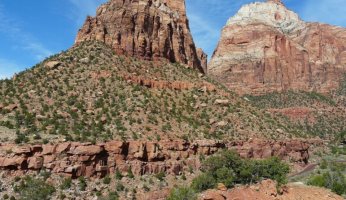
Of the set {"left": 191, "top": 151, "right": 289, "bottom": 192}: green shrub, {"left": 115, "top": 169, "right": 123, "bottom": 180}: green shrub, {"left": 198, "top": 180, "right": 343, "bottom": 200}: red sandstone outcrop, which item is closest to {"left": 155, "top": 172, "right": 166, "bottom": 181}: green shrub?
{"left": 115, "top": 169, "right": 123, "bottom": 180}: green shrub

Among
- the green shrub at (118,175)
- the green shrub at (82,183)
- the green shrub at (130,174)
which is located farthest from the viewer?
the green shrub at (130,174)

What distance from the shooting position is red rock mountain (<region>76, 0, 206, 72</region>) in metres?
69.2

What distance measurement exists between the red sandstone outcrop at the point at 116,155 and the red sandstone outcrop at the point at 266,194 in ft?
48.5

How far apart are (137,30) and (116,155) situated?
105ft

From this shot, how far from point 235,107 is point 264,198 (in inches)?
1488

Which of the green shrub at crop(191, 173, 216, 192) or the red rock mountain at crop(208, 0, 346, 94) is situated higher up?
the red rock mountain at crop(208, 0, 346, 94)

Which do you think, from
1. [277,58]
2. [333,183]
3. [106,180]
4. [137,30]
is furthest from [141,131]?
[277,58]

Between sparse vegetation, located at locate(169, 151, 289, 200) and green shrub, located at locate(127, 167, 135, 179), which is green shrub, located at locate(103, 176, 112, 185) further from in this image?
sparse vegetation, located at locate(169, 151, 289, 200)

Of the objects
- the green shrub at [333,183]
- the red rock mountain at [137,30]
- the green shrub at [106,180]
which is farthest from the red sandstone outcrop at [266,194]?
the red rock mountain at [137,30]

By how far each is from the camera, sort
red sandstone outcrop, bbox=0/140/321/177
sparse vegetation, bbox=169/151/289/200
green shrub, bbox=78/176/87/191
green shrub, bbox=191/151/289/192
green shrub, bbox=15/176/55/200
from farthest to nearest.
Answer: red sandstone outcrop, bbox=0/140/321/177 → green shrub, bbox=78/176/87/191 → green shrub, bbox=191/151/289/192 → sparse vegetation, bbox=169/151/289/200 → green shrub, bbox=15/176/55/200

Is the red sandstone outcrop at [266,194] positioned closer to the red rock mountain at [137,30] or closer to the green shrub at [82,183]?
the green shrub at [82,183]

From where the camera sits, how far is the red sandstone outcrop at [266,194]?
28.7 metres

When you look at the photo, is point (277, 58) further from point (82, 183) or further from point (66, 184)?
point (66, 184)

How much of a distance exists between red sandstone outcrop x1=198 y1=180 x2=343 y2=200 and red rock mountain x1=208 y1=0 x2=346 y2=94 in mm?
128363
